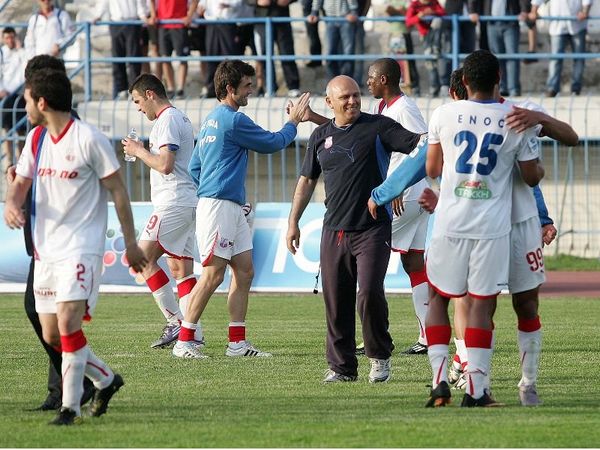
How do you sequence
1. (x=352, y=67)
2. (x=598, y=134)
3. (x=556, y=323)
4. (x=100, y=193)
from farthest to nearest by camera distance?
(x=352, y=67) → (x=598, y=134) → (x=556, y=323) → (x=100, y=193)

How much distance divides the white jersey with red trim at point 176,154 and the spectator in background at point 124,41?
37.2 feet

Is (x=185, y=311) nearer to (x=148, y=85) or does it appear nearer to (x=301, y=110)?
(x=148, y=85)

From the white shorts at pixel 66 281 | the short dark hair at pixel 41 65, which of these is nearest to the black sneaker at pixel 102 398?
the white shorts at pixel 66 281

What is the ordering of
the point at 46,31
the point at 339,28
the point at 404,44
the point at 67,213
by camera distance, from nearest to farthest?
the point at 67,213, the point at 339,28, the point at 46,31, the point at 404,44

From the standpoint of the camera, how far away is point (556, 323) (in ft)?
48.9

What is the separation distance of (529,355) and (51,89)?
3337 millimetres

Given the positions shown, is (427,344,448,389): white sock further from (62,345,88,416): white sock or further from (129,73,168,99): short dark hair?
(129,73,168,99): short dark hair

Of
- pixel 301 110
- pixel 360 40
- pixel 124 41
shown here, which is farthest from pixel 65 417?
pixel 124 41

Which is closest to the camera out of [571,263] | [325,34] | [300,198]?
[300,198]

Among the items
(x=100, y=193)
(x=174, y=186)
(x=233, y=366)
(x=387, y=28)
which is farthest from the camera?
(x=387, y=28)

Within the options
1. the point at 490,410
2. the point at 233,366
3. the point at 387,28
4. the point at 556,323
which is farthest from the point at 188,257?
the point at 387,28

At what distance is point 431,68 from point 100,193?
1552 centimetres

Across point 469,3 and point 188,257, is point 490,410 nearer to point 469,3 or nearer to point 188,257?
point 188,257

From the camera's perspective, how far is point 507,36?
2295 centimetres
